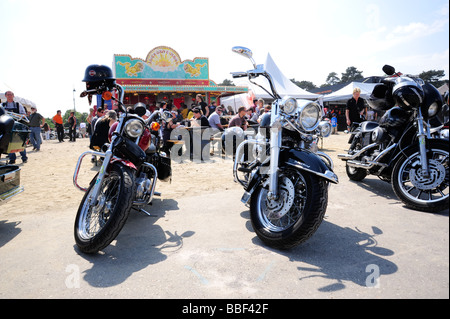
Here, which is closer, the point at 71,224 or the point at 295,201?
the point at 295,201

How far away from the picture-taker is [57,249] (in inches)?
105

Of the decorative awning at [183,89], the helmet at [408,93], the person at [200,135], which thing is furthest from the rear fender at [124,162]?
the decorative awning at [183,89]

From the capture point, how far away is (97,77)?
292cm

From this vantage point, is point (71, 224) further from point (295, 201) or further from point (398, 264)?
point (398, 264)

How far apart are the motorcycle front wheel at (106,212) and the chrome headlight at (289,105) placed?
5.06 ft

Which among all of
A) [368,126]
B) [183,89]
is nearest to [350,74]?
[183,89]

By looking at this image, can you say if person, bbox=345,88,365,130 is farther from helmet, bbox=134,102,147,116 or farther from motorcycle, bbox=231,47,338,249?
helmet, bbox=134,102,147,116

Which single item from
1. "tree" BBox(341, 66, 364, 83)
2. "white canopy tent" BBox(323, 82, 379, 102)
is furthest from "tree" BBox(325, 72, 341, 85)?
"white canopy tent" BBox(323, 82, 379, 102)

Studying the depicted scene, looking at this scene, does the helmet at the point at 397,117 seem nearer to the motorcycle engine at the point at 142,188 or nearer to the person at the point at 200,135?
the motorcycle engine at the point at 142,188

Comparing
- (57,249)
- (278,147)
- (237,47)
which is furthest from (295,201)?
(57,249)

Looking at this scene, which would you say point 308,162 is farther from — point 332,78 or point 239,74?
point 332,78

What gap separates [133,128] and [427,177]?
3.30 m

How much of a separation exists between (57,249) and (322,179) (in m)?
2.45
